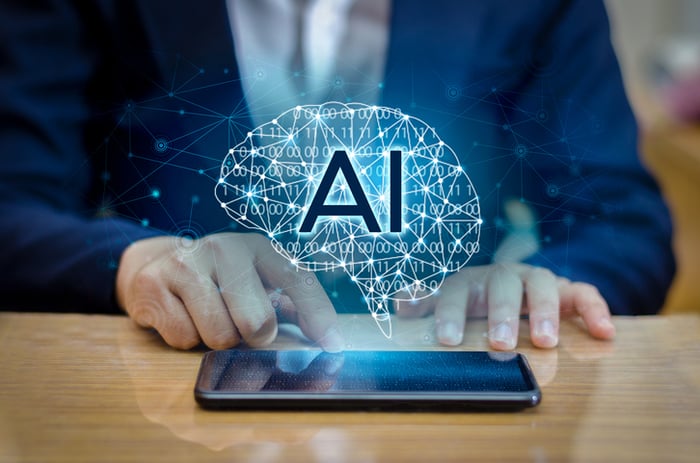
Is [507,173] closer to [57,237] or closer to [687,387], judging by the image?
[687,387]

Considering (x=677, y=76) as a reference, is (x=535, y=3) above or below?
above

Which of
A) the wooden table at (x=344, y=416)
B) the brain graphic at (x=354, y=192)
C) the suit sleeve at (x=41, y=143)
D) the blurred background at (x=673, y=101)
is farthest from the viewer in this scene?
the blurred background at (x=673, y=101)

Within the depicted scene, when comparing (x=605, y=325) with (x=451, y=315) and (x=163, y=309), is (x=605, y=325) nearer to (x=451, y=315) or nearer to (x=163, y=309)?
(x=451, y=315)

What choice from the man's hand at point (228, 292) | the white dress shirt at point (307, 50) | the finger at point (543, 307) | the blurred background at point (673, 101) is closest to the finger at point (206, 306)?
the man's hand at point (228, 292)

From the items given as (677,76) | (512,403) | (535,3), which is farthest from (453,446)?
(677,76)

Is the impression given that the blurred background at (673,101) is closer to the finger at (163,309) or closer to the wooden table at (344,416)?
the wooden table at (344,416)

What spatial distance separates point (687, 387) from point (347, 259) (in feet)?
0.93

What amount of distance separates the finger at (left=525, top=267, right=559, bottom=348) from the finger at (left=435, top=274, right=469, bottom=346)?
0.19 feet

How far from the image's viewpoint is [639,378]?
574 mm

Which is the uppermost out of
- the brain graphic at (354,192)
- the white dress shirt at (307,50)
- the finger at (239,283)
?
the white dress shirt at (307,50)

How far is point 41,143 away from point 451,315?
23.2 inches

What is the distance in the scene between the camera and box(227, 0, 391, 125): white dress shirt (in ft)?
1.90

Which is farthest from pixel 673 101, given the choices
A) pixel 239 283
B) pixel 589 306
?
pixel 239 283

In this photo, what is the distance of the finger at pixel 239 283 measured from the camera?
1.93 feet
